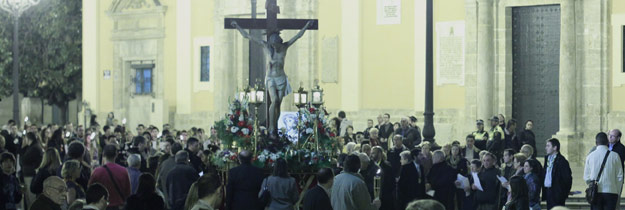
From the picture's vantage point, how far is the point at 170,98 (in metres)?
38.2

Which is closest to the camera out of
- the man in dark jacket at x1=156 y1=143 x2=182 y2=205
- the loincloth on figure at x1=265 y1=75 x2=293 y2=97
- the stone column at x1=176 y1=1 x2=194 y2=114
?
the man in dark jacket at x1=156 y1=143 x2=182 y2=205

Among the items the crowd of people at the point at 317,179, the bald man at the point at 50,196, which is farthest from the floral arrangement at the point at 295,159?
the bald man at the point at 50,196

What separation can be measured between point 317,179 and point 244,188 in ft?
2.87

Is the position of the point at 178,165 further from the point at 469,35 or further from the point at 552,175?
the point at 469,35

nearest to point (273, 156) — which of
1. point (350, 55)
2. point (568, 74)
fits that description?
point (568, 74)

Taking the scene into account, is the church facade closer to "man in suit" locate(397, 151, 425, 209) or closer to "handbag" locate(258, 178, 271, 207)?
"man in suit" locate(397, 151, 425, 209)

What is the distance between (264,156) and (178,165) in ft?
6.63

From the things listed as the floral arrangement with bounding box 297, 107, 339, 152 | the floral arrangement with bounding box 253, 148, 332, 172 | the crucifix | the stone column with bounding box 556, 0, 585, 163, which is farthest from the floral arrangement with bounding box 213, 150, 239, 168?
the stone column with bounding box 556, 0, 585, 163

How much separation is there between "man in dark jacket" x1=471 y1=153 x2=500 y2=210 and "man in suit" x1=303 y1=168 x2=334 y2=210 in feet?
15.4

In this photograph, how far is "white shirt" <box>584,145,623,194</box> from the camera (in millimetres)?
17391

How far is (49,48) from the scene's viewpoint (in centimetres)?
4506

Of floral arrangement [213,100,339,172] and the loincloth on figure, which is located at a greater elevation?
the loincloth on figure

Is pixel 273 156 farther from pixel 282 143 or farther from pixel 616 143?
pixel 616 143

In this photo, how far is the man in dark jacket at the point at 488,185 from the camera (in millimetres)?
17078
